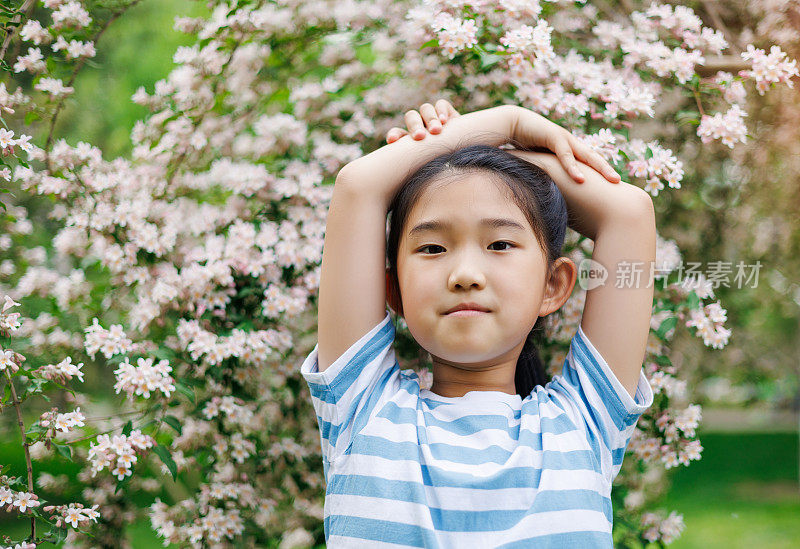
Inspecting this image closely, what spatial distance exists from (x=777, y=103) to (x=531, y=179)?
5.41ft

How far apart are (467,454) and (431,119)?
829mm

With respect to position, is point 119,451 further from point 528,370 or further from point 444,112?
point 444,112

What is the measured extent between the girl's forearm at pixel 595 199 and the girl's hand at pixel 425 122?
206 mm

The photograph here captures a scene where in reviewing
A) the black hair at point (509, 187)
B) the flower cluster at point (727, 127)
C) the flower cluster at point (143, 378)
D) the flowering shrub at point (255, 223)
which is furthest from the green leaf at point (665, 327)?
the flower cluster at point (143, 378)

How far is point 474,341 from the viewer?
1419mm

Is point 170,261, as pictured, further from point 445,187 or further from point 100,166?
point 445,187

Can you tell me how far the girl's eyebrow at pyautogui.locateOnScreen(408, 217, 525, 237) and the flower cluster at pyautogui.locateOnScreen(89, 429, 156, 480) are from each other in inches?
34.8

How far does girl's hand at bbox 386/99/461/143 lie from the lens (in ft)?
5.43

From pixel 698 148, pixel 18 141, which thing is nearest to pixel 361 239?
pixel 18 141

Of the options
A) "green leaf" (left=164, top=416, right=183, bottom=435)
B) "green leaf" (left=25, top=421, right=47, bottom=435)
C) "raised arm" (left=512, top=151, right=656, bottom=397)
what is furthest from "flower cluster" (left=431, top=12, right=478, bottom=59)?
"green leaf" (left=25, top=421, right=47, bottom=435)

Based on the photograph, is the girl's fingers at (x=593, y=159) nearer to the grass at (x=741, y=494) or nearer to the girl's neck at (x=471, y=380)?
the girl's neck at (x=471, y=380)

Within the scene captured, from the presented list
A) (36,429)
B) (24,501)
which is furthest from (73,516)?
(36,429)

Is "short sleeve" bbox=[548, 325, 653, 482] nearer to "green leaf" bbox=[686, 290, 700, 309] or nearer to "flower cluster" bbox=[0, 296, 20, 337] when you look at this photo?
"green leaf" bbox=[686, 290, 700, 309]

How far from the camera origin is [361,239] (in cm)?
152
